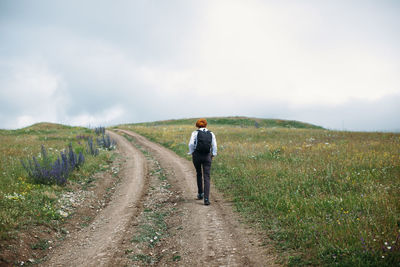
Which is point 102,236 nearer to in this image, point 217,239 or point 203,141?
point 217,239

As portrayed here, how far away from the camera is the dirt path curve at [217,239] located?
4.92m

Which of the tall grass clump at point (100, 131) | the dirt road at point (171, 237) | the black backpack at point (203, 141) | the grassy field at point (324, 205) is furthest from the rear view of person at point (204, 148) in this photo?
the tall grass clump at point (100, 131)

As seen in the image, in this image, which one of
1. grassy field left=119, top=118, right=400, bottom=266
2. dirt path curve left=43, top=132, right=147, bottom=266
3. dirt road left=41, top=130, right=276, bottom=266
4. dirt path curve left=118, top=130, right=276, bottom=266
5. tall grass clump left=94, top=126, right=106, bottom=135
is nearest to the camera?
grassy field left=119, top=118, right=400, bottom=266

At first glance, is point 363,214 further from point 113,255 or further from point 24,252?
point 24,252

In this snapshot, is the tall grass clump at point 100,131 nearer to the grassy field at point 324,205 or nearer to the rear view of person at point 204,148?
the grassy field at point 324,205

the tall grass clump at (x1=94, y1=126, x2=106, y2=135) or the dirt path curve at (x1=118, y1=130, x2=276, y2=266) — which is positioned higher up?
the tall grass clump at (x1=94, y1=126, x2=106, y2=135)

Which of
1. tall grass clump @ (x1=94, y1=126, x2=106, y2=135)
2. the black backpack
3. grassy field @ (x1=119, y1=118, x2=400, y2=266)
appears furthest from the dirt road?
tall grass clump @ (x1=94, y1=126, x2=106, y2=135)

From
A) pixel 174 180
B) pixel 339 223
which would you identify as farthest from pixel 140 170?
pixel 339 223

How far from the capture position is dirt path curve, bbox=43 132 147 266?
522 centimetres

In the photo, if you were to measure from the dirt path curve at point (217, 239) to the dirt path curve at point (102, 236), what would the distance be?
1702mm

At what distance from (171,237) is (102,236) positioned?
1.86 m

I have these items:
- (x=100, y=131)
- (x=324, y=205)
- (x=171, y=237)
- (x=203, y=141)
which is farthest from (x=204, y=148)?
(x=100, y=131)

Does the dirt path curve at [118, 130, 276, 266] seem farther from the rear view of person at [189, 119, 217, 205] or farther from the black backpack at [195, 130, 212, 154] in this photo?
the black backpack at [195, 130, 212, 154]

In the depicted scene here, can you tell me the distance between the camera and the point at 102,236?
20.7ft
